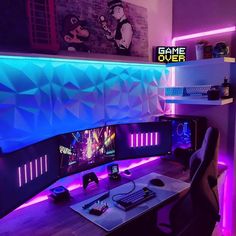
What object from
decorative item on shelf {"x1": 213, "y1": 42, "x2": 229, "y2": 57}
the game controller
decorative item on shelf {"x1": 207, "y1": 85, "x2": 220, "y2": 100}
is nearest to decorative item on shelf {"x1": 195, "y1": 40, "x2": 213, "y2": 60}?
decorative item on shelf {"x1": 213, "y1": 42, "x2": 229, "y2": 57}

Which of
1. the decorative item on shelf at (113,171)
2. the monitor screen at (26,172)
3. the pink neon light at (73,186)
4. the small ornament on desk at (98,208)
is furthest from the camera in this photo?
the decorative item on shelf at (113,171)

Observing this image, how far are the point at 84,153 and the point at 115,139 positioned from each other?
14.2 inches

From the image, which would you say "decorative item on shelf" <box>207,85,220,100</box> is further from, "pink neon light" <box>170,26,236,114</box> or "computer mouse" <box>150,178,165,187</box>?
"computer mouse" <box>150,178,165,187</box>

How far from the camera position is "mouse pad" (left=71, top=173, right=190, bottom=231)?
1.45 m

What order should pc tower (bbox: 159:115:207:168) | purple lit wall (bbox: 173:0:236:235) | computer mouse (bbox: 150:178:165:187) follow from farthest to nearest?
pc tower (bbox: 159:115:207:168), purple lit wall (bbox: 173:0:236:235), computer mouse (bbox: 150:178:165:187)

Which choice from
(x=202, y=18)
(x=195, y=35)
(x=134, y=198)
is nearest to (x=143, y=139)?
(x=134, y=198)

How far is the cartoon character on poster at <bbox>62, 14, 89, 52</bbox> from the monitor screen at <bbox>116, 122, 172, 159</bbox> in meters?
0.77

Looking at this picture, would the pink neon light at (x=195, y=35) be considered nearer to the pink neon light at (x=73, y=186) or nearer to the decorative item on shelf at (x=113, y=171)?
the pink neon light at (x=73, y=186)

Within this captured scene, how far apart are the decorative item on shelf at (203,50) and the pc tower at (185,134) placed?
2.02 feet

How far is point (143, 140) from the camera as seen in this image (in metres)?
2.35

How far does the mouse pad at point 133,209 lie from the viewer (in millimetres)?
1446

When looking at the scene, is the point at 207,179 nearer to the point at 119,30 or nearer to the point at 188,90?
the point at 188,90

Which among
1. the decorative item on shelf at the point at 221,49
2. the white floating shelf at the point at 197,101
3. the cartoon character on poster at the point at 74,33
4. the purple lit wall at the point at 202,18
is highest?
the purple lit wall at the point at 202,18

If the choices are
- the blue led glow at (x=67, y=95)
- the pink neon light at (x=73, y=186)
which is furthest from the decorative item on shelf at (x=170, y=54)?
the pink neon light at (x=73, y=186)
